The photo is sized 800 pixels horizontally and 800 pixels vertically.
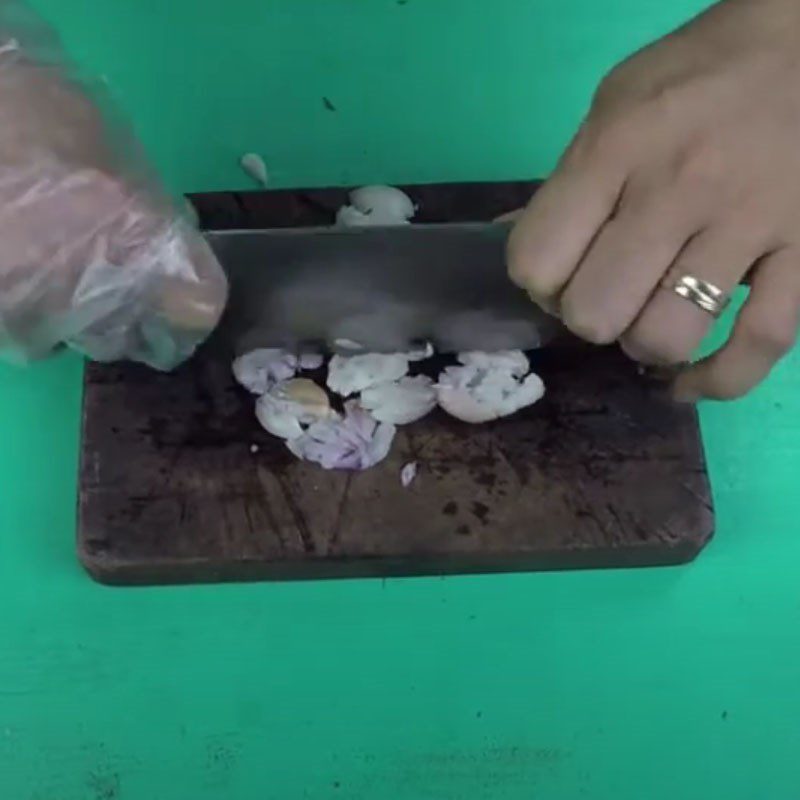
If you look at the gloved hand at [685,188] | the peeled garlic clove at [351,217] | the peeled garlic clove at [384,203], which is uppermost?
the gloved hand at [685,188]

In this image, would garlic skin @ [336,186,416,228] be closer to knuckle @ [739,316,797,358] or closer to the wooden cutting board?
the wooden cutting board

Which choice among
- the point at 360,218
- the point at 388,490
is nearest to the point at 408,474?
the point at 388,490

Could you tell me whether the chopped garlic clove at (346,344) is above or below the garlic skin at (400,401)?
above

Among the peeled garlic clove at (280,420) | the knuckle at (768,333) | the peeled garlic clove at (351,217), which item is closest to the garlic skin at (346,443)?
the peeled garlic clove at (280,420)

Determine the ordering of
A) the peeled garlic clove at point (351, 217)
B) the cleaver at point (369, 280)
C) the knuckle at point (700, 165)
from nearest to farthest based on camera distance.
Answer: the knuckle at point (700, 165) → the cleaver at point (369, 280) → the peeled garlic clove at point (351, 217)

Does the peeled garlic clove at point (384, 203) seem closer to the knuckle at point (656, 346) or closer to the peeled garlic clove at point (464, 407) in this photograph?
the peeled garlic clove at point (464, 407)

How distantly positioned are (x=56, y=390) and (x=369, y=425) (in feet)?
0.68

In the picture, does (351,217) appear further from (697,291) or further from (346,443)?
(697,291)

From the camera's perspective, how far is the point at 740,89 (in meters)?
0.62

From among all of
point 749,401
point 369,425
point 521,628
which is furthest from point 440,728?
point 749,401

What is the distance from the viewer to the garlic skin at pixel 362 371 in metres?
0.82

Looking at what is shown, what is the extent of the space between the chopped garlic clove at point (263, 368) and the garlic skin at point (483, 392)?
0.09 metres

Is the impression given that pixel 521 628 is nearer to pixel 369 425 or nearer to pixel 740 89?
pixel 369 425

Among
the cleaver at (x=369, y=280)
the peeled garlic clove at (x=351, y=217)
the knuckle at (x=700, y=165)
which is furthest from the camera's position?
the peeled garlic clove at (x=351, y=217)
